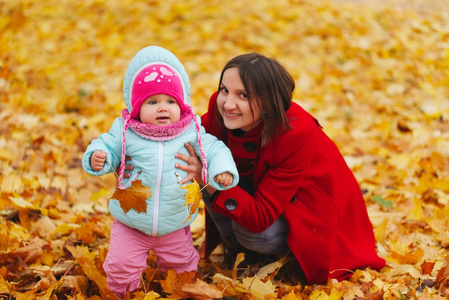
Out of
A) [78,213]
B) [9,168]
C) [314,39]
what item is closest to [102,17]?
[314,39]

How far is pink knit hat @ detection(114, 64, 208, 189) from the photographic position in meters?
1.64

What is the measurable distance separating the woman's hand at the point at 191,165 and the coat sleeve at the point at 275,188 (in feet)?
0.50

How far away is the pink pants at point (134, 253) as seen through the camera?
69.4 inches

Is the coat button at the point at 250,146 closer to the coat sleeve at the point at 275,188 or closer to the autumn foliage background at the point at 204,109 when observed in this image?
the coat sleeve at the point at 275,188

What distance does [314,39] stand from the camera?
5.75m

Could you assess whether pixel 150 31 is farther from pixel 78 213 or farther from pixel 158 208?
pixel 158 208

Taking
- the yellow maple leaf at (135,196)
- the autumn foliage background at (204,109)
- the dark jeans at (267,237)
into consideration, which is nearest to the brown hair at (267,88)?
the dark jeans at (267,237)

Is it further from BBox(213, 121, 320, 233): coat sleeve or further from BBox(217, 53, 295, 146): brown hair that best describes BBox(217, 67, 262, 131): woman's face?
BBox(213, 121, 320, 233): coat sleeve

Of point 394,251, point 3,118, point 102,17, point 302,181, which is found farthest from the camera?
point 102,17

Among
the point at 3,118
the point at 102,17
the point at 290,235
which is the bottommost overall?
the point at 290,235

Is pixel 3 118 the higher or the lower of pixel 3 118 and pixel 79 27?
the lower

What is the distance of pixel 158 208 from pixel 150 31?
464 cm

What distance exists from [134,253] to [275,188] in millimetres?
643

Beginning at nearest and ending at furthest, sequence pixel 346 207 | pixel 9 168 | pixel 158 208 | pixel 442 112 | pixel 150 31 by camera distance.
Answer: pixel 158 208
pixel 346 207
pixel 9 168
pixel 442 112
pixel 150 31
